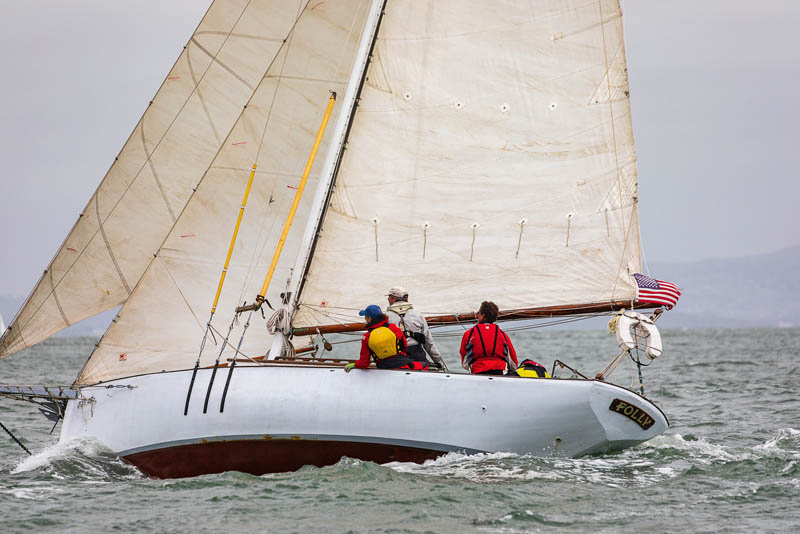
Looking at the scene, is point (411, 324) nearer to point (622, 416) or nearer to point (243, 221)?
point (622, 416)

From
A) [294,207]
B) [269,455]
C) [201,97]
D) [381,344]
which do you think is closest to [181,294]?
[294,207]

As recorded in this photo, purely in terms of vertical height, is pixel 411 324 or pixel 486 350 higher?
pixel 411 324

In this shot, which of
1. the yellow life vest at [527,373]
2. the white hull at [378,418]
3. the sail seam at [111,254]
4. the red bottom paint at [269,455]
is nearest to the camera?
the white hull at [378,418]

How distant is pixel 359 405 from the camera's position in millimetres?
11359

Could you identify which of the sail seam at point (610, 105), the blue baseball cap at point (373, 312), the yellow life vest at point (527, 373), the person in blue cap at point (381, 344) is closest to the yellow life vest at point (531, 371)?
the yellow life vest at point (527, 373)

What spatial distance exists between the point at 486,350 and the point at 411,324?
0.92m

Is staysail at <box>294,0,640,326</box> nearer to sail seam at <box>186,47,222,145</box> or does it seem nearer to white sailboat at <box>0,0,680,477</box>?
white sailboat at <box>0,0,680,477</box>

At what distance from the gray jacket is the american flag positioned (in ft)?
8.77

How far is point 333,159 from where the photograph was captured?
1301 cm

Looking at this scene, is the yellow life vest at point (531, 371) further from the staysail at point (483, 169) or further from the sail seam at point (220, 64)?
the sail seam at point (220, 64)

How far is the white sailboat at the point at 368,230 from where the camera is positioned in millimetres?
11828

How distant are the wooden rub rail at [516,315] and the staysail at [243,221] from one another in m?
1.34

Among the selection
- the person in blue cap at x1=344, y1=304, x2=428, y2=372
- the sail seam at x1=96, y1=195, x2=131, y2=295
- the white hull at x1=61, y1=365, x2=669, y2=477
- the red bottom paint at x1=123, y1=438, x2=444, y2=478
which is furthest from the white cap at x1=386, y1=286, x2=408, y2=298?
the sail seam at x1=96, y1=195, x2=131, y2=295

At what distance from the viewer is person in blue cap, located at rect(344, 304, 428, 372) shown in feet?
37.6
